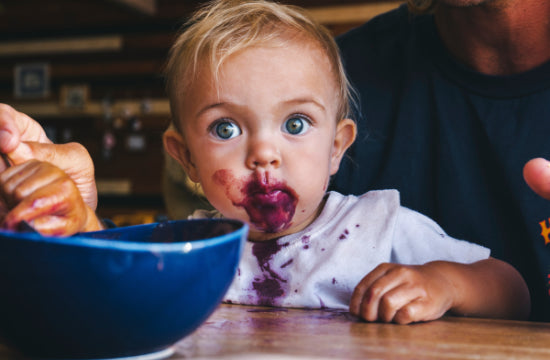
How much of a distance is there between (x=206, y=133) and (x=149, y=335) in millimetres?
612

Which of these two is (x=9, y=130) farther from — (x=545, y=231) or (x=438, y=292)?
(x=545, y=231)

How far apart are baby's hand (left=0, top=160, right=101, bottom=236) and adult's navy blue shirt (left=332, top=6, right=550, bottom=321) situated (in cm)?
99

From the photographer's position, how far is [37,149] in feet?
2.47

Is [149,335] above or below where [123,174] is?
above

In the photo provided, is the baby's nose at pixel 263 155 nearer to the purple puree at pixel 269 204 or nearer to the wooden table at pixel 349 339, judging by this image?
the purple puree at pixel 269 204

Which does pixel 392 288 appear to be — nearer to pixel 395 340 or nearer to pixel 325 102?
pixel 395 340

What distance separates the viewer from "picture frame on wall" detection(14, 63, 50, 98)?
5.71 metres

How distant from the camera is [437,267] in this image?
3.17ft

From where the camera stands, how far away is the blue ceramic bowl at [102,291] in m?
0.43

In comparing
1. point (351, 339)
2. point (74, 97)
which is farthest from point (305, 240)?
point (74, 97)

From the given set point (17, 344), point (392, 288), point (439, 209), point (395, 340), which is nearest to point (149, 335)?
point (17, 344)

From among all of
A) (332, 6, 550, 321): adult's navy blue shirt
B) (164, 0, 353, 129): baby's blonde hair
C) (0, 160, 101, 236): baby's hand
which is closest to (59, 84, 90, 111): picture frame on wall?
(332, 6, 550, 321): adult's navy blue shirt

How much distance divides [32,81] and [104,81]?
807 millimetres

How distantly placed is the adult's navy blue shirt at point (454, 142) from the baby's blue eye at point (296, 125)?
46 cm
